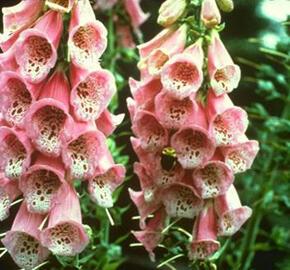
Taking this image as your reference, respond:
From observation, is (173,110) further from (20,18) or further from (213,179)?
(20,18)

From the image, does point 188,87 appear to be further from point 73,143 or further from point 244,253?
point 244,253

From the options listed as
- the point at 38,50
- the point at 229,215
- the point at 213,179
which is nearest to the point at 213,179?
the point at 213,179

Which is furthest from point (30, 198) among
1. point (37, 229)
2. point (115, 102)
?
point (115, 102)

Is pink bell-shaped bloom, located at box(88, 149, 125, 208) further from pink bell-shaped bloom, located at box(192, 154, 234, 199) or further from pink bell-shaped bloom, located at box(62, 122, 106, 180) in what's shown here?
pink bell-shaped bloom, located at box(192, 154, 234, 199)

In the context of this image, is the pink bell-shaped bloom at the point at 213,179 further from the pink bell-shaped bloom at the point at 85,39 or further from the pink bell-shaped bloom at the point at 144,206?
the pink bell-shaped bloom at the point at 85,39

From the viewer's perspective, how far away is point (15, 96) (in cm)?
161

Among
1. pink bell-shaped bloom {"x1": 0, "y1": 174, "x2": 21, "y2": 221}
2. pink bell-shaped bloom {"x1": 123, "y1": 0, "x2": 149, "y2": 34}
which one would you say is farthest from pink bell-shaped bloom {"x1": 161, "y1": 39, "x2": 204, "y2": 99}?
pink bell-shaped bloom {"x1": 123, "y1": 0, "x2": 149, "y2": 34}

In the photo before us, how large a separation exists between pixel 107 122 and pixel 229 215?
32 centimetres

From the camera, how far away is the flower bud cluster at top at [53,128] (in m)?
1.59

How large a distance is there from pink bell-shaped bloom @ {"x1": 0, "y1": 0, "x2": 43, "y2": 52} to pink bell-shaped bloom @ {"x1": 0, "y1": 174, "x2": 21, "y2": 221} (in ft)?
0.88

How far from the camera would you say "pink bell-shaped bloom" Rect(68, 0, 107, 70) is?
1.59m

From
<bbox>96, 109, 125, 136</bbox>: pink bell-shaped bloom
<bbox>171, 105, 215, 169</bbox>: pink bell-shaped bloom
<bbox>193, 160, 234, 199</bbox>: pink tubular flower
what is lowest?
<bbox>193, 160, 234, 199</bbox>: pink tubular flower

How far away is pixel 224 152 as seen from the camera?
1.66 meters

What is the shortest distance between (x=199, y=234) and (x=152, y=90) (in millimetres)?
310
